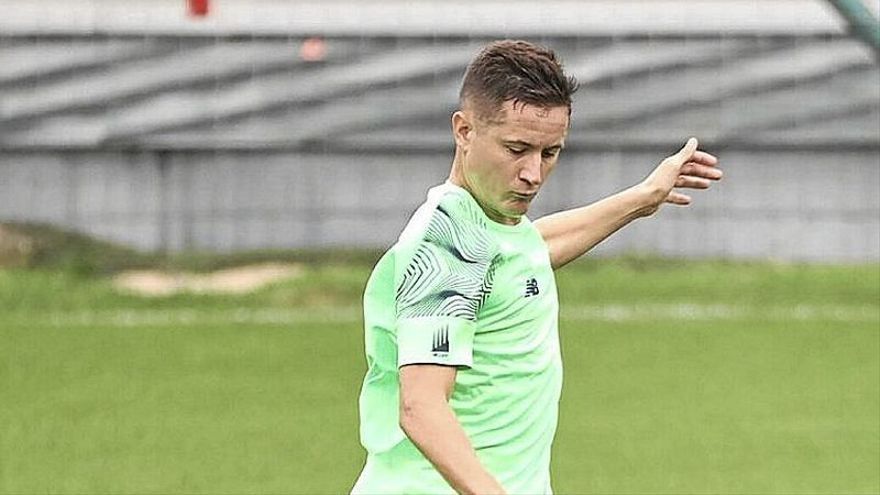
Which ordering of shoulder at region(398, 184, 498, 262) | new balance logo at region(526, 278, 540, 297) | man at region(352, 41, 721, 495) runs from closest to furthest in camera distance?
man at region(352, 41, 721, 495) < shoulder at region(398, 184, 498, 262) < new balance logo at region(526, 278, 540, 297)

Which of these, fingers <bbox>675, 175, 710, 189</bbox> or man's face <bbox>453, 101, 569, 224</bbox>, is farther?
fingers <bbox>675, 175, 710, 189</bbox>

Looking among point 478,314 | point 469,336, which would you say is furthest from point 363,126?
point 469,336

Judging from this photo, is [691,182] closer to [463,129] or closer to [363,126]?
[463,129]

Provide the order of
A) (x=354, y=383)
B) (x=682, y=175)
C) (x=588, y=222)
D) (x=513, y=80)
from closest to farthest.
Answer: (x=513, y=80) → (x=588, y=222) → (x=682, y=175) → (x=354, y=383)

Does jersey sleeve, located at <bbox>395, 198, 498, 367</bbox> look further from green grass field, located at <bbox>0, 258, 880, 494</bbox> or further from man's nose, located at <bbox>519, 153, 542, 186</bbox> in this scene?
green grass field, located at <bbox>0, 258, 880, 494</bbox>

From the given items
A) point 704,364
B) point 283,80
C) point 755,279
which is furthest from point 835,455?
point 283,80

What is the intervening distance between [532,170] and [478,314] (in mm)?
321

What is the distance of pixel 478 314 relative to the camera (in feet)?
14.4

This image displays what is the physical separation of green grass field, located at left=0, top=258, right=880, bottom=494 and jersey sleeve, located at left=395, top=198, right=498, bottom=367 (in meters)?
5.68

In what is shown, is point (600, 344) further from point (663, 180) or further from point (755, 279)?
point (663, 180)

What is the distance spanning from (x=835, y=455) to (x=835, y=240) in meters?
6.05

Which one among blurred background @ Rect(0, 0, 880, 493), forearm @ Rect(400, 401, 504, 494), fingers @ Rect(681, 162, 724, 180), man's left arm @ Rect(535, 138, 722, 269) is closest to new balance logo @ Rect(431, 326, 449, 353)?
forearm @ Rect(400, 401, 504, 494)

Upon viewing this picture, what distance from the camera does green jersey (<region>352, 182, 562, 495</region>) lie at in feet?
13.9

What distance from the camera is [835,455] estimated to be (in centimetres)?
1091
